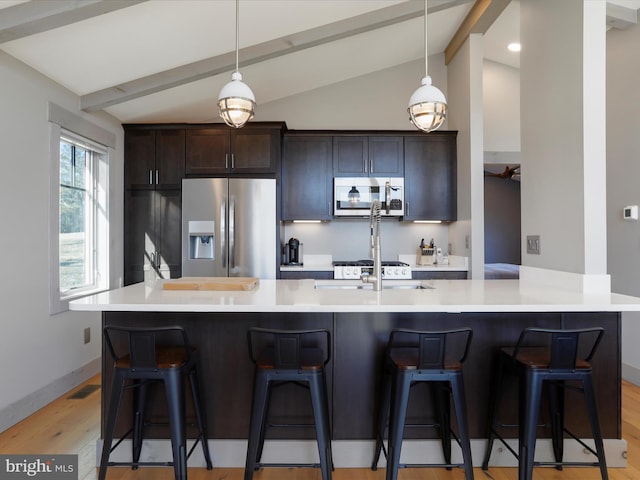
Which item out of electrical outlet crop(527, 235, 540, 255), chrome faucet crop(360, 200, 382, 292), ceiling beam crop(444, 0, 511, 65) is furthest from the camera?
ceiling beam crop(444, 0, 511, 65)

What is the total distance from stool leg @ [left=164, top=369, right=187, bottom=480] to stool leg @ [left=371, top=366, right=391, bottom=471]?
0.92m

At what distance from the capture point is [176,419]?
1800 mm

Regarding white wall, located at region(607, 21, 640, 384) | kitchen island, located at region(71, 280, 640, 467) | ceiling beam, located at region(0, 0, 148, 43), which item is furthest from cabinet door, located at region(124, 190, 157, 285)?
white wall, located at region(607, 21, 640, 384)

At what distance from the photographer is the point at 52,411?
111 inches

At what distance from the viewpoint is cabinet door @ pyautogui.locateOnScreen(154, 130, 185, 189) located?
13.9ft

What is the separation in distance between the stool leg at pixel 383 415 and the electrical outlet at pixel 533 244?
62.6 inches

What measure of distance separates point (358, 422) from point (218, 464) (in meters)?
0.76

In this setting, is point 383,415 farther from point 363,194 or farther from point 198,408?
point 363,194

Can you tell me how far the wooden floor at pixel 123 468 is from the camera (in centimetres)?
205

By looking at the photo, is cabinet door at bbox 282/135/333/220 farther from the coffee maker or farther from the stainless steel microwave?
the coffee maker

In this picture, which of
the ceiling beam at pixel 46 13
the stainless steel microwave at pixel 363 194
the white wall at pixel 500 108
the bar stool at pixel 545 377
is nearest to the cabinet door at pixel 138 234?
the stainless steel microwave at pixel 363 194

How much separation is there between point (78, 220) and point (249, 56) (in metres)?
2.06

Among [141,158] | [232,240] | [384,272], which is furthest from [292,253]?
[141,158]

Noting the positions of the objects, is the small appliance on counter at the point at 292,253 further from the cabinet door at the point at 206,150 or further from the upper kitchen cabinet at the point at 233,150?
the cabinet door at the point at 206,150
